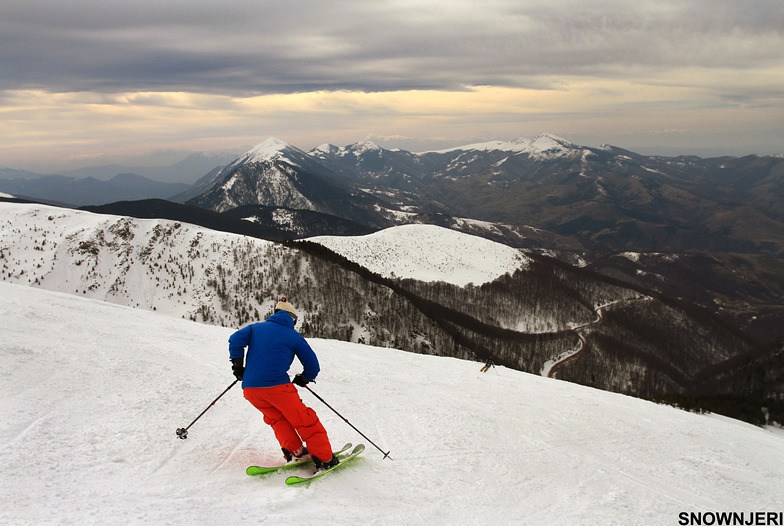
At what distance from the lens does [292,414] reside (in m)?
7.67

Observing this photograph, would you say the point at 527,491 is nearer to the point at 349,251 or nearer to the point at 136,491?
the point at 136,491

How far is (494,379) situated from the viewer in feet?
67.2

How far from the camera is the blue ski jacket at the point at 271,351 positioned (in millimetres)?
7664

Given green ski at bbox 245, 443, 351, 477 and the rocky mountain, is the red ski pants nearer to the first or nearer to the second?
green ski at bbox 245, 443, 351, 477

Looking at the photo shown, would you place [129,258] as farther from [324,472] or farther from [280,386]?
[324,472]

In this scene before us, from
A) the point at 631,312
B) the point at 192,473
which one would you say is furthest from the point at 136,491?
the point at 631,312

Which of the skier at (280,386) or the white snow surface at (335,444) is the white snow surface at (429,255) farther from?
the skier at (280,386)

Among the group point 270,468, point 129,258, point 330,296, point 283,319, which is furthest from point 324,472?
point 129,258

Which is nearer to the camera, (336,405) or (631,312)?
(336,405)

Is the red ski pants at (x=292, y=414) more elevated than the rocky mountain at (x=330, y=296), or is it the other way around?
the red ski pants at (x=292, y=414)

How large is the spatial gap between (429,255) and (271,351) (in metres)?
172

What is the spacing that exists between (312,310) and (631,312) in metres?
159

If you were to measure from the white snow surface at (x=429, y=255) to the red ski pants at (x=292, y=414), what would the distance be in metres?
144

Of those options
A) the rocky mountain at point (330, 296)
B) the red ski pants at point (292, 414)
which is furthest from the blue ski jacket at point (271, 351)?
the rocky mountain at point (330, 296)
